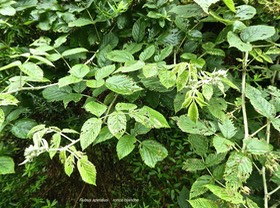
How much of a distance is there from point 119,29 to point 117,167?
20.5 inches

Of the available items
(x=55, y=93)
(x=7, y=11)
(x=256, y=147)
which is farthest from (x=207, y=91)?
(x=7, y=11)

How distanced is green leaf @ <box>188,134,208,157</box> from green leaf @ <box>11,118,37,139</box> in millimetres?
400

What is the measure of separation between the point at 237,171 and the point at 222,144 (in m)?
0.06

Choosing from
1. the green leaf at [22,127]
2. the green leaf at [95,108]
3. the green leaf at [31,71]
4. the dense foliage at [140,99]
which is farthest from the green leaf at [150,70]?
the green leaf at [22,127]

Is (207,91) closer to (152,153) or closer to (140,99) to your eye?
(152,153)

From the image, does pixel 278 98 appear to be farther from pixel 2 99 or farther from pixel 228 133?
pixel 2 99

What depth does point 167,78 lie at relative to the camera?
0.61 m

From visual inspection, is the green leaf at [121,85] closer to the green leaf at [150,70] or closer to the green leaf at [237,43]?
the green leaf at [150,70]

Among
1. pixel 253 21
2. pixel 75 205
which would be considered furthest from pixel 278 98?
pixel 75 205

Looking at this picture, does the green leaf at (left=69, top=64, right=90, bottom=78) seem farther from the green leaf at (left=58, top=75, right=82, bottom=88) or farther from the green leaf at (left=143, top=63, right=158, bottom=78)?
the green leaf at (left=143, top=63, right=158, bottom=78)

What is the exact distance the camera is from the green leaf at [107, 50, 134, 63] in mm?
720

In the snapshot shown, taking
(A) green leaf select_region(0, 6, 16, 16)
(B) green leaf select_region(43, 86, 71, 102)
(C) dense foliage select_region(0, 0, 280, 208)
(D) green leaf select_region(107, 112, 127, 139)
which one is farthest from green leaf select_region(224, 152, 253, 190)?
(A) green leaf select_region(0, 6, 16, 16)

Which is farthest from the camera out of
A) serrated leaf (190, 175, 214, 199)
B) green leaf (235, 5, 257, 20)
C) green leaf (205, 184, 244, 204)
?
green leaf (235, 5, 257, 20)

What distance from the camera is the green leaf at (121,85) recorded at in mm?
632
